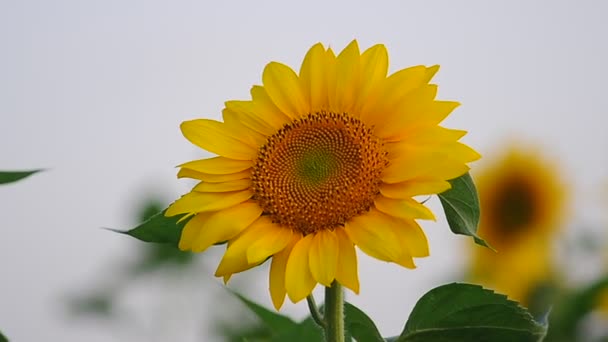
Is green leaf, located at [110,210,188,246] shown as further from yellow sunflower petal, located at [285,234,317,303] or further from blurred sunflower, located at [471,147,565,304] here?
blurred sunflower, located at [471,147,565,304]

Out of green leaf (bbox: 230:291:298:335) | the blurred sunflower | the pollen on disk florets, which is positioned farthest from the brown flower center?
the pollen on disk florets

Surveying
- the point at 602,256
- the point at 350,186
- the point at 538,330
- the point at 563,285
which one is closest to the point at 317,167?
the point at 350,186

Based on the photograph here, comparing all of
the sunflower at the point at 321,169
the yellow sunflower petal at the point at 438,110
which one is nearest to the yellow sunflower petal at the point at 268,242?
the sunflower at the point at 321,169

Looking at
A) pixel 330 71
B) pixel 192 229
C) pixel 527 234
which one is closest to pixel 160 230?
Answer: pixel 192 229

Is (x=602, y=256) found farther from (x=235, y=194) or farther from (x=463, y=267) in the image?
(x=235, y=194)

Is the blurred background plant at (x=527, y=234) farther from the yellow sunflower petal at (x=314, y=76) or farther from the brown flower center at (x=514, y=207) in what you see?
the yellow sunflower petal at (x=314, y=76)
